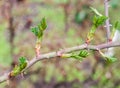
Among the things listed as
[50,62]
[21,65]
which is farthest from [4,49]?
[21,65]

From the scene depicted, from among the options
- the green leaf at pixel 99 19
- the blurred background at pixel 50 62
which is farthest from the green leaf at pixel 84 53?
the blurred background at pixel 50 62

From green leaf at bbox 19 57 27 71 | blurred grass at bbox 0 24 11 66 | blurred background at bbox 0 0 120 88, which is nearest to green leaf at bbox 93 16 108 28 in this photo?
green leaf at bbox 19 57 27 71

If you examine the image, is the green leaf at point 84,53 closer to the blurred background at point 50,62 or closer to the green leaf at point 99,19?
the green leaf at point 99,19

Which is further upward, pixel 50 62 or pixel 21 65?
pixel 21 65

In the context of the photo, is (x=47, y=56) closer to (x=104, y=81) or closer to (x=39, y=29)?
(x=39, y=29)

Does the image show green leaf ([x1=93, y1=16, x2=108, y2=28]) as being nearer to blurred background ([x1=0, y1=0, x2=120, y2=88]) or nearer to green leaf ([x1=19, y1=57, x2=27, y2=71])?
green leaf ([x1=19, y1=57, x2=27, y2=71])

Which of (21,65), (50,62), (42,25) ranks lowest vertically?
(50,62)

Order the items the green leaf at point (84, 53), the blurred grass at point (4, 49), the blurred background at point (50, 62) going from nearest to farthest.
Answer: the green leaf at point (84, 53) < the blurred background at point (50, 62) < the blurred grass at point (4, 49)

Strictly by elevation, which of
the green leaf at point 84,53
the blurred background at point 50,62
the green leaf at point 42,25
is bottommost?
the blurred background at point 50,62

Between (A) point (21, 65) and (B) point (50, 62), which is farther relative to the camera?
(B) point (50, 62)

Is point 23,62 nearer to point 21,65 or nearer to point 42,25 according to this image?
point 21,65

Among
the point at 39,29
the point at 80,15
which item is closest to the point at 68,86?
the point at 39,29
